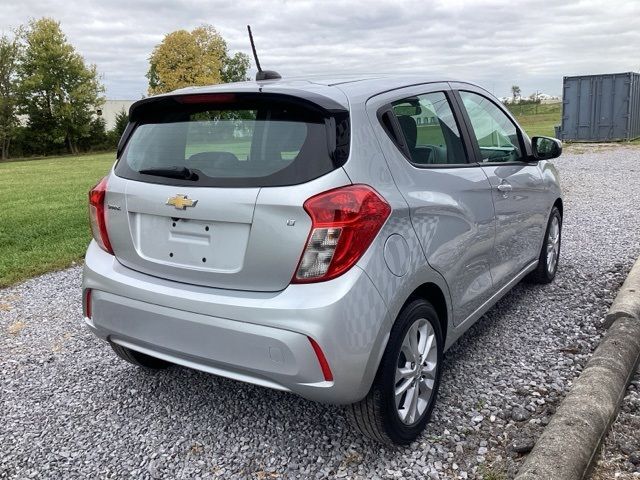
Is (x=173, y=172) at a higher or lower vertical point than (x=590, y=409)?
higher

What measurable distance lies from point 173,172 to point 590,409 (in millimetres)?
2291

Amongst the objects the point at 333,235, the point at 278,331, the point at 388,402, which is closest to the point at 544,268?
the point at 388,402

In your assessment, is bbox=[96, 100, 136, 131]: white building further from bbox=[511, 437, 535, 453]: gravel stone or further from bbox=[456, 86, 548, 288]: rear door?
bbox=[511, 437, 535, 453]: gravel stone

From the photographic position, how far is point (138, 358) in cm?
345

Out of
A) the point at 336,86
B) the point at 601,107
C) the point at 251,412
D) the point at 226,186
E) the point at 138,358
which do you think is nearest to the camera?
the point at 226,186

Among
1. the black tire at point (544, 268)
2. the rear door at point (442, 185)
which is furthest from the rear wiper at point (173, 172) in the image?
the black tire at point (544, 268)

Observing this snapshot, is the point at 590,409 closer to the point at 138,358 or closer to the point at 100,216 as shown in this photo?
the point at 138,358

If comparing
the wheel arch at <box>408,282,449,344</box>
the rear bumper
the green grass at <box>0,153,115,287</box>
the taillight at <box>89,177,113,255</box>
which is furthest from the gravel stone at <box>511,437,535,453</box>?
the green grass at <box>0,153,115,287</box>

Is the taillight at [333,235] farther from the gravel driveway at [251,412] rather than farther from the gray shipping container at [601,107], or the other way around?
the gray shipping container at [601,107]

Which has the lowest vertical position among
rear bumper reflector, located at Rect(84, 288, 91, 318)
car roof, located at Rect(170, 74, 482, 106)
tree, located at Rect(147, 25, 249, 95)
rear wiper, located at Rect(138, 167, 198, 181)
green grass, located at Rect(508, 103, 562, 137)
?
rear bumper reflector, located at Rect(84, 288, 91, 318)

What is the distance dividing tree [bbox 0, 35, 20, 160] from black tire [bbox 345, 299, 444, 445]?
49.8 m

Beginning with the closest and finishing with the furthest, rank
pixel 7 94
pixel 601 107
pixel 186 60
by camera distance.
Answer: pixel 601 107
pixel 7 94
pixel 186 60

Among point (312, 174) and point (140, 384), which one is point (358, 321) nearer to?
point (312, 174)

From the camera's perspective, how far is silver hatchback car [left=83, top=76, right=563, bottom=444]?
2314mm
